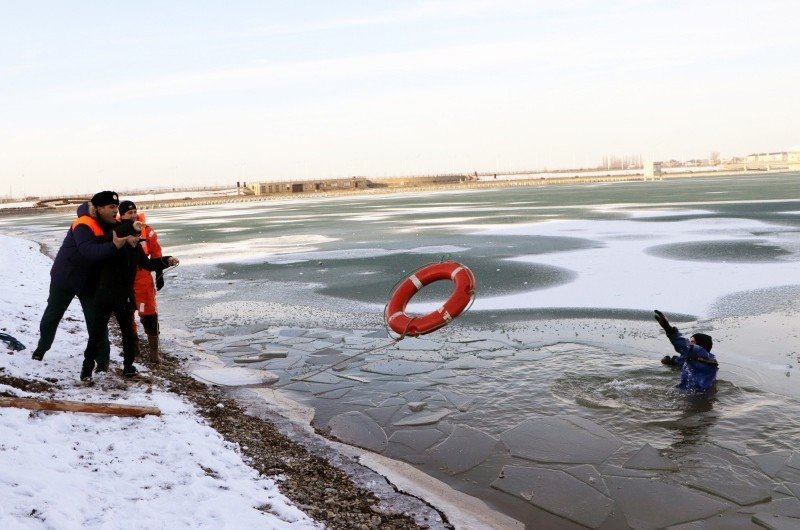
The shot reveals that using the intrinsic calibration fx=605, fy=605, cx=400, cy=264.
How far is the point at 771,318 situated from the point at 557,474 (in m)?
5.21

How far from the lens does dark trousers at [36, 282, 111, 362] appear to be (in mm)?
4889

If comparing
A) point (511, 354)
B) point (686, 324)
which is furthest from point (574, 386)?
point (686, 324)

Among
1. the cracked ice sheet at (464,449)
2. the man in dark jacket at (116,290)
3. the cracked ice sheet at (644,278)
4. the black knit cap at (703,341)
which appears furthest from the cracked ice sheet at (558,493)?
the cracked ice sheet at (644,278)

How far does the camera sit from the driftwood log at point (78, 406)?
364 centimetres

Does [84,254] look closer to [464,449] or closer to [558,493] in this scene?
[464,449]

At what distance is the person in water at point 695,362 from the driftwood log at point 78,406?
4.28m

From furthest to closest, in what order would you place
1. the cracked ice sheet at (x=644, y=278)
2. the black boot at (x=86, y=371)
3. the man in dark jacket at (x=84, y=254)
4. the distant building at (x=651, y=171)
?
the distant building at (x=651, y=171), the cracked ice sheet at (x=644, y=278), the black boot at (x=86, y=371), the man in dark jacket at (x=84, y=254)

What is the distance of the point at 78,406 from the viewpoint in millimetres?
3916

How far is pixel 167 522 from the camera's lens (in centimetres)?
288

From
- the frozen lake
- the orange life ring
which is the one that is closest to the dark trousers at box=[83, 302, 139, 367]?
the frozen lake

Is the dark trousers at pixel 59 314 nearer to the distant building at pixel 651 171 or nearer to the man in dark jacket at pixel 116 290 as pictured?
the man in dark jacket at pixel 116 290

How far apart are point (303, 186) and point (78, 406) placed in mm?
118547

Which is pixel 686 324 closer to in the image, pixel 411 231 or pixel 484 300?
pixel 484 300

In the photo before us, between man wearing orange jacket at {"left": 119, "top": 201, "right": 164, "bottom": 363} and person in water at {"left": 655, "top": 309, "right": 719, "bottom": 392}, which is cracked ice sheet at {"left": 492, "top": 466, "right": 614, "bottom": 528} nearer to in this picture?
person in water at {"left": 655, "top": 309, "right": 719, "bottom": 392}
